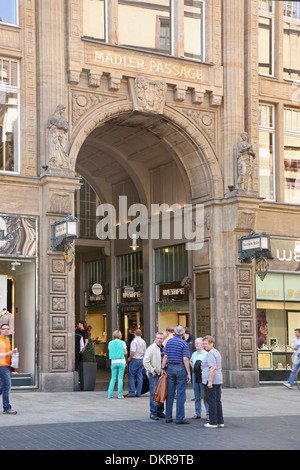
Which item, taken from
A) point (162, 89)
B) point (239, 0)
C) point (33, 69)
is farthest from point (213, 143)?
point (33, 69)

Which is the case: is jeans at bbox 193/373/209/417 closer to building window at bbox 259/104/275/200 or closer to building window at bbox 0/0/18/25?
building window at bbox 259/104/275/200

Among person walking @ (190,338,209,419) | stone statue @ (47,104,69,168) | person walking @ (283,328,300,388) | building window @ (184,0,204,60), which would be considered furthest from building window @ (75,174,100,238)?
person walking @ (190,338,209,419)

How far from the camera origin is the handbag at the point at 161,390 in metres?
14.3

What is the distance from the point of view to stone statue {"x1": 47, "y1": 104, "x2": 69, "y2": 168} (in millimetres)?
19922

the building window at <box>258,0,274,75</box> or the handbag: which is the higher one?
the building window at <box>258,0,274,75</box>

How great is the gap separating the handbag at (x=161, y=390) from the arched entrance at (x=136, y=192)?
8.21 m

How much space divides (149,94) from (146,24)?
2186 mm

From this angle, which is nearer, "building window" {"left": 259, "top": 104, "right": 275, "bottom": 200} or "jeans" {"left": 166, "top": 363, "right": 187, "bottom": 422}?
"jeans" {"left": 166, "top": 363, "right": 187, "bottom": 422}

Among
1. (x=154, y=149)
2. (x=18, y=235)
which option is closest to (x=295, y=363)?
(x=18, y=235)

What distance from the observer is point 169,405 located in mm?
14250

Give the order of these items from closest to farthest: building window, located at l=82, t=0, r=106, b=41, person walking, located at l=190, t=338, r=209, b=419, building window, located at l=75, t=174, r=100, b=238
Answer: person walking, located at l=190, t=338, r=209, b=419 → building window, located at l=82, t=0, r=106, b=41 → building window, located at l=75, t=174, r=100, b=238

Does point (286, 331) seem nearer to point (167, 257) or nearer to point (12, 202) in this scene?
point (167, 257)

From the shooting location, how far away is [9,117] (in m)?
20.2

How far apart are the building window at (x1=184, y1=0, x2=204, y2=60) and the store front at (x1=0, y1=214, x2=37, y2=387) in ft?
24.2
